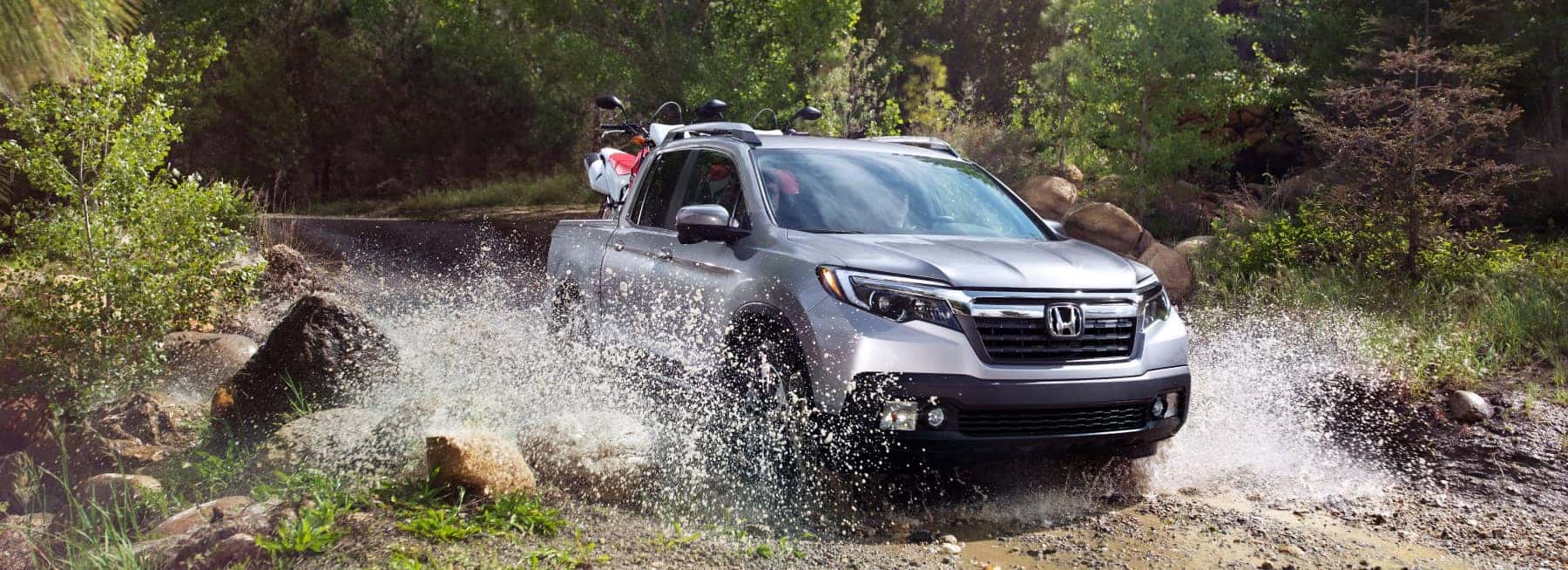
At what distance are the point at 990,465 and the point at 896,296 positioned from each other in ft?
4.94

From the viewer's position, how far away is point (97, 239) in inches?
322

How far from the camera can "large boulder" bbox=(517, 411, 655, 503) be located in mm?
5562

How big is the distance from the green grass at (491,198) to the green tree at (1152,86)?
12.4 meters

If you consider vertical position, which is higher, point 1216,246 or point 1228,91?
point 1228,91

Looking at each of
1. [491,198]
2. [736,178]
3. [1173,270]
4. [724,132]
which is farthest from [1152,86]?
[491,198]

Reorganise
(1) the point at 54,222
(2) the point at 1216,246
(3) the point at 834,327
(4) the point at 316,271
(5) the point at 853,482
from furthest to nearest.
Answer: (4) the point at 316,271 → (2) the point at 1216,246 → (1) the point at 54,222 → (5) the point at 853,482 → (3) the point at 834,327

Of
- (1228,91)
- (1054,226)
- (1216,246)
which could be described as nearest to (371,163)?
(1228,91)

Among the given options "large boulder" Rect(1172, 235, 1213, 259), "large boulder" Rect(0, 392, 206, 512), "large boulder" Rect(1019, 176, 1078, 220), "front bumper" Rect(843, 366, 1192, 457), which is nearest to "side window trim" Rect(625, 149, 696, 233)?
"front bumper" Rect(843, 366, 1192, 457)

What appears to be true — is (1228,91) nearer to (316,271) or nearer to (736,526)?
(316,271)

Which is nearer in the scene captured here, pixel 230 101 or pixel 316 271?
pixel 316 271

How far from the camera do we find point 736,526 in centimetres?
498

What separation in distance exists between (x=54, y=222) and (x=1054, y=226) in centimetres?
653

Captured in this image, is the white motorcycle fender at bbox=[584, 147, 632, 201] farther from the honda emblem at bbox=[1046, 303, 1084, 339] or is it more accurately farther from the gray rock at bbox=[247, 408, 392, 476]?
the honda emblem at bbox=[1046, 303, 1084, 339]

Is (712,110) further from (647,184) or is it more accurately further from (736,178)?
(736,178)
